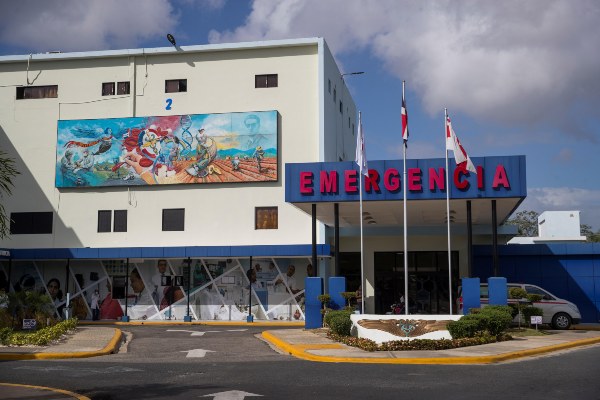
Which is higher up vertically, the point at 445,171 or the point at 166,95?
the point at 166,95

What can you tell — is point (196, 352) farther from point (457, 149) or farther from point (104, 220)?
point (104, 220)

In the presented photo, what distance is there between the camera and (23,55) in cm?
4019

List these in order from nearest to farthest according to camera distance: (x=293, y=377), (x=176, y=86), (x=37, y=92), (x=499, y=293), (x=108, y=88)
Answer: (x=293, y=377), (x=499, y=293), (x=176, y=86), (x=108, y=88), (x=37, y=92)

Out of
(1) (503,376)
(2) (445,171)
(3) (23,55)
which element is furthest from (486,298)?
(3) (23,55)

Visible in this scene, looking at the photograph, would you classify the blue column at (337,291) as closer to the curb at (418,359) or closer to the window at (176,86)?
the curb at (418,359)

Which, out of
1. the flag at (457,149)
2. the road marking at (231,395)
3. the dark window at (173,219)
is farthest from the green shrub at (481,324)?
the dark window at (173,219)

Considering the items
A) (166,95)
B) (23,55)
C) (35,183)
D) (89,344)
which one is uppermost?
(23,55)

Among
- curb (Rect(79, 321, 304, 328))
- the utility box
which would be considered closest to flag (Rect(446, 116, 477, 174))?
curb (Rect(79, 321, 304, 328))

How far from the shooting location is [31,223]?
39.1 meters

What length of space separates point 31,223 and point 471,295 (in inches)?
996

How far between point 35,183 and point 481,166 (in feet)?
82.7

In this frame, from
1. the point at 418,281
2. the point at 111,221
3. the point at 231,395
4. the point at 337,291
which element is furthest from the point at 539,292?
the point at 111,221

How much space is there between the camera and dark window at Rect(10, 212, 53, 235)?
38.9 meters

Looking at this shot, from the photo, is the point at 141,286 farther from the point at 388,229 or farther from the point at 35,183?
the point at 388,229
